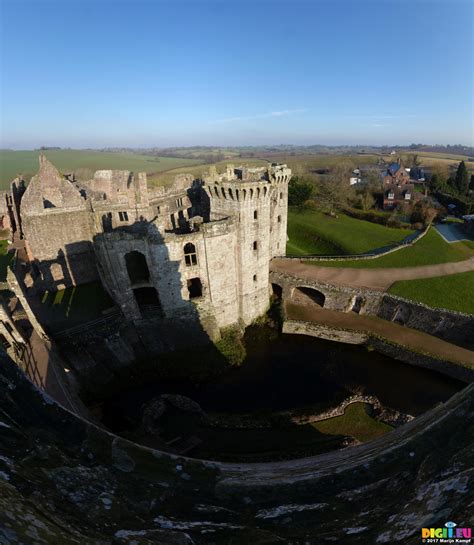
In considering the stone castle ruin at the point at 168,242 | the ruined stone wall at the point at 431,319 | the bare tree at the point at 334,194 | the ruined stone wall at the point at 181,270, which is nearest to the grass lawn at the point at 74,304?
the stone castle ruin at the point at 168,242

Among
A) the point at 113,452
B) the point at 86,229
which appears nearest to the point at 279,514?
the point at 113,452

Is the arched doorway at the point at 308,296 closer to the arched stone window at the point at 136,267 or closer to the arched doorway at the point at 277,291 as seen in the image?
the arched doorway at the point at 277,291

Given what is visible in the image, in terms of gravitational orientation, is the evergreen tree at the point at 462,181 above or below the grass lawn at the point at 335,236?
above

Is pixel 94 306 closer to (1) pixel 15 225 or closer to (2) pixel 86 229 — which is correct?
(2) pixel 86 229

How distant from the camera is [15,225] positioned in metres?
34.8

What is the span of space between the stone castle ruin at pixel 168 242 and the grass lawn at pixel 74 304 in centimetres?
114

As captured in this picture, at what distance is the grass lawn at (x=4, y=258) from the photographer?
2916 cm

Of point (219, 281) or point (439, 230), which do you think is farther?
point (439, 230)

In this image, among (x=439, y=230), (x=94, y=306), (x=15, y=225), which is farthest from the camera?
(x=439, y=230)

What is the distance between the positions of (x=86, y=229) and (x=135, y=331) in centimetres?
1236

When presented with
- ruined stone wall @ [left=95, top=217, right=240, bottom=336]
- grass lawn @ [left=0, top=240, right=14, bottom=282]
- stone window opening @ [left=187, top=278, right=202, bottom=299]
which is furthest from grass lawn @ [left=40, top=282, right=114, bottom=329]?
stone window opening @ [left=187, top=278, right=202, bottom=299]

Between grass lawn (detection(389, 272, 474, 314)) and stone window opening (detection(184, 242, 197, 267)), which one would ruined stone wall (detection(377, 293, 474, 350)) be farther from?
stone window opening (detection(184, 242, 197, 267))

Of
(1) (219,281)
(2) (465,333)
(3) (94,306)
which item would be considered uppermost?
(1) (219,281)

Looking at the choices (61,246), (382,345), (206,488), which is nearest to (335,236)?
(382,345)
